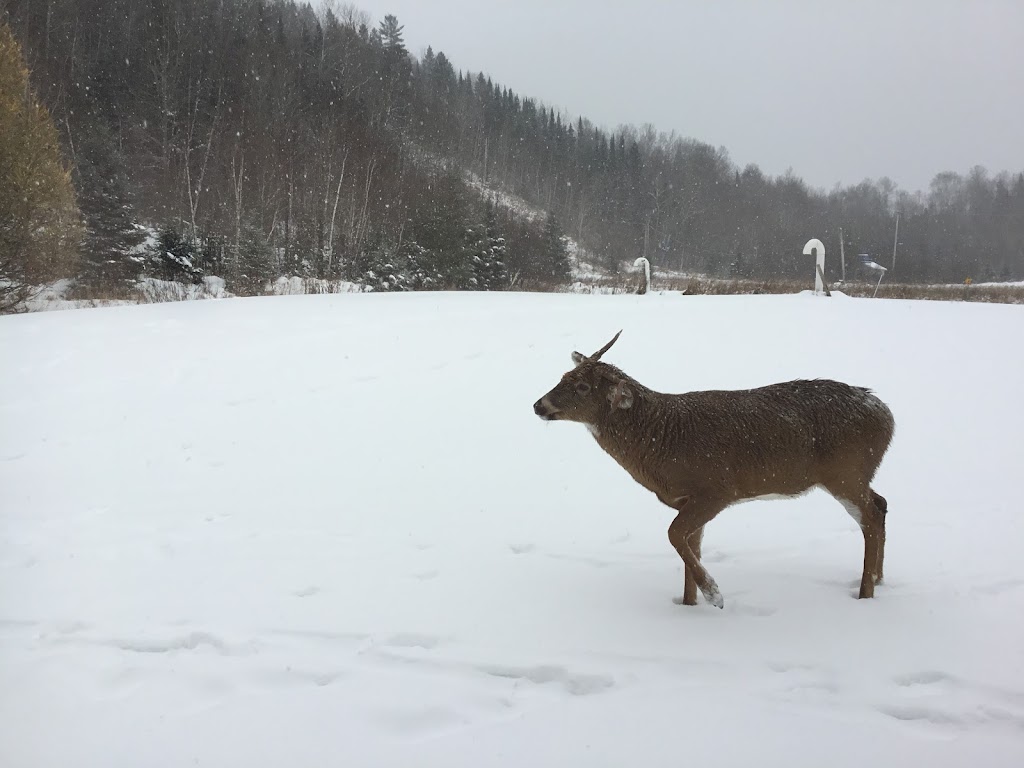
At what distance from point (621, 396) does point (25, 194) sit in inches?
941

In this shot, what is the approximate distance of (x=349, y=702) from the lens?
9.98 feet

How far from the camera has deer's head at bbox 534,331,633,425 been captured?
4223 mm

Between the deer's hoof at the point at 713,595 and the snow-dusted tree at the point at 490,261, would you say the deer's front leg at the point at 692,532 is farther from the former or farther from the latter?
the snow-dusted tree at the point at 490,261

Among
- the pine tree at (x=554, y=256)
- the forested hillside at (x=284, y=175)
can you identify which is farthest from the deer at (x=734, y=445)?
the pine tree at (x=554, y=256)

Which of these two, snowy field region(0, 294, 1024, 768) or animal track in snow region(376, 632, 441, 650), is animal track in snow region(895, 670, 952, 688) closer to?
snowy field region(0, 294, 1024, 768)

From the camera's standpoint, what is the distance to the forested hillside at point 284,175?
95.0 ft

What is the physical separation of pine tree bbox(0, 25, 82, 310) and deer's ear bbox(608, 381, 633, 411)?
2377 centimetres

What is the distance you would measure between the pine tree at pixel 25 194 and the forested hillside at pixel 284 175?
5896 mm

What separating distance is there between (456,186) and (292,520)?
108 ft

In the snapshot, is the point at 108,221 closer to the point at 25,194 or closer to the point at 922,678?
the point at 25,194

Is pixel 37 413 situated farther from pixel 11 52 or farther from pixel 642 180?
pixel 642 180

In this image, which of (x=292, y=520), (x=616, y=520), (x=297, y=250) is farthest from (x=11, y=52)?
(x=616, y=520)

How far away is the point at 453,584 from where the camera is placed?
433cm

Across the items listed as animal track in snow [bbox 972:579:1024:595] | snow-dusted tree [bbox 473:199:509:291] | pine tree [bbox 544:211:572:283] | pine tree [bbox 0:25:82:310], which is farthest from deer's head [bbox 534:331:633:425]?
pine tree [bbox 544:211:572:283]
